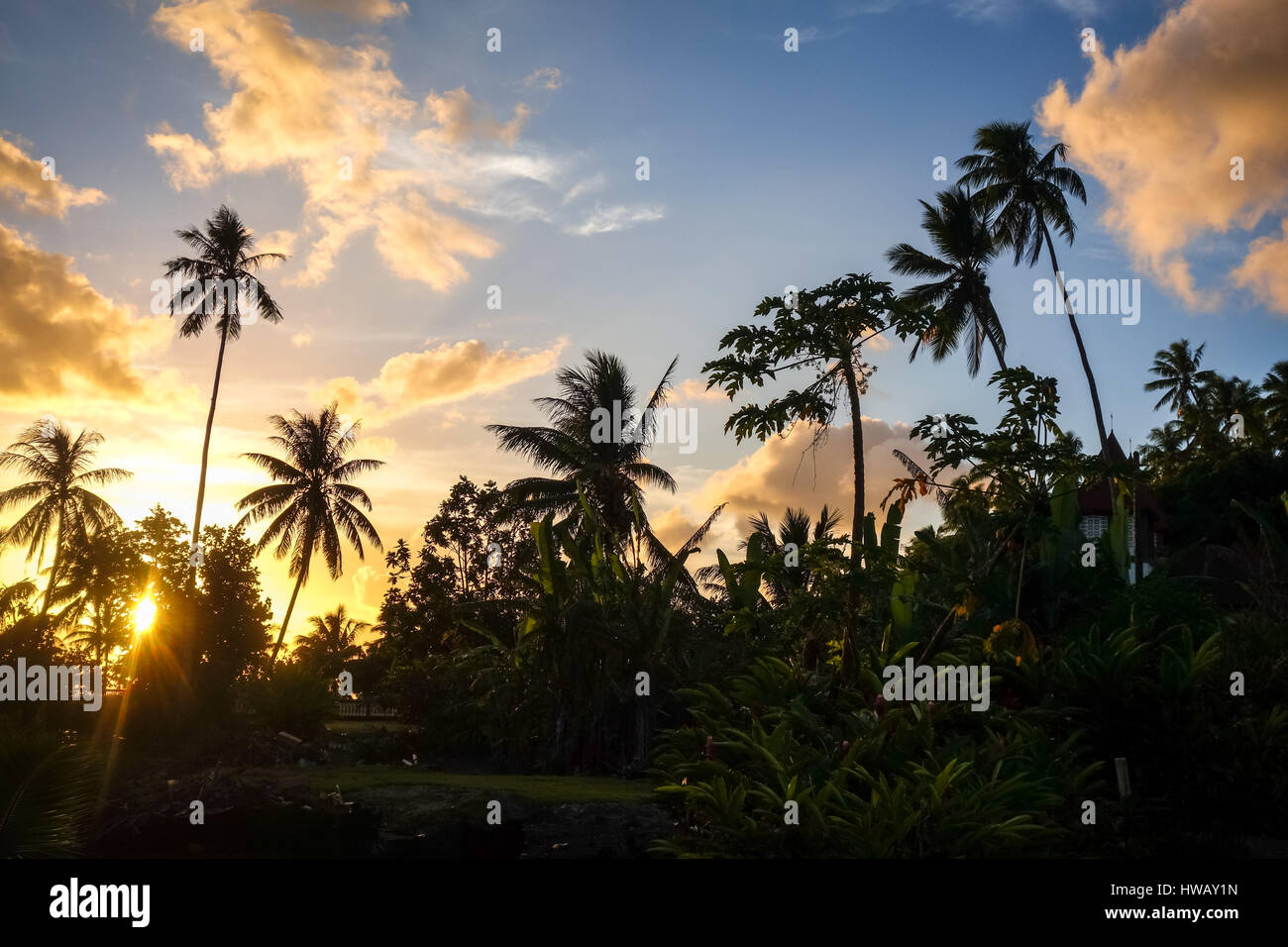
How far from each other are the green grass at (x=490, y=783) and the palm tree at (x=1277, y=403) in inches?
1533

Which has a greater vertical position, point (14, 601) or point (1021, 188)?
point (1021, 188)

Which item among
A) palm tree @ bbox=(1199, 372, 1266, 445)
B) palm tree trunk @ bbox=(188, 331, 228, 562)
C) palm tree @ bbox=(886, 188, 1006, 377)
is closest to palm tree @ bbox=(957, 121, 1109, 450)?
palm tree @ bbox=(886, 188, 1006, 377)

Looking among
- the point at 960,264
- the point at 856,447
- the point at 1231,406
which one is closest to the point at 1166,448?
the point at 1231,406

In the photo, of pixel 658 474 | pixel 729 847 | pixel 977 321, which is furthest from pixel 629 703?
pixel 977 321

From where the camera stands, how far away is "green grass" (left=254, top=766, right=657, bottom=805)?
13.6 meters

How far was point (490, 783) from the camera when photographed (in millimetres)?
15445

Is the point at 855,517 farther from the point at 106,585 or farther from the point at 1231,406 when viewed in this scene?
the point at 1231,406

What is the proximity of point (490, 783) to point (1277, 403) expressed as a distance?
4280 centimetres

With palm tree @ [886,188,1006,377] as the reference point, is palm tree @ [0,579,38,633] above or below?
below

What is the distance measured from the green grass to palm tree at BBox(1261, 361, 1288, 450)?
38.9 meters

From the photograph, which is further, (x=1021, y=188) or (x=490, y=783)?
(x=1021, y=188)

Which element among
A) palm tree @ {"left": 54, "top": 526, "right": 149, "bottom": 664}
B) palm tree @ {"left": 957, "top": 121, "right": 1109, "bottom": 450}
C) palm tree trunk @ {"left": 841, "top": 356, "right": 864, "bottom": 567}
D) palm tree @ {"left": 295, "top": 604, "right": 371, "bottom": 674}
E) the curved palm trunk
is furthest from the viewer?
palm tree @ {"left": 295, "top": 604, "right": 371, "bottom": 674}

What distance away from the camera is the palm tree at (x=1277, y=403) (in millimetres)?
42375

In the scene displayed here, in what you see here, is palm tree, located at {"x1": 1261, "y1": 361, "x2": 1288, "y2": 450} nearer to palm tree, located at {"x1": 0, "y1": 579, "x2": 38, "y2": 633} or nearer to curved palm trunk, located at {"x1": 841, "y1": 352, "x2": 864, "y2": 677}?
curved palm trunk, located at {"x1": 841, "y1": 352, "x2": 864, "y2": 677}
